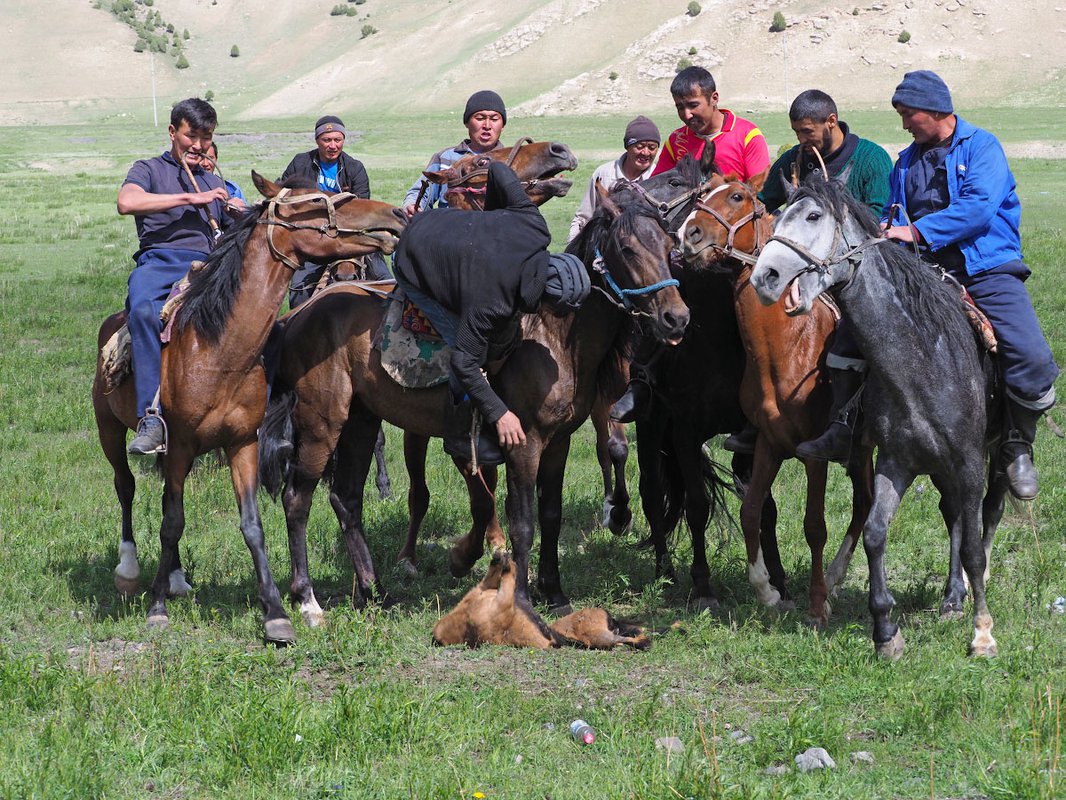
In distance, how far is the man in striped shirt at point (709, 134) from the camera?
759 cm

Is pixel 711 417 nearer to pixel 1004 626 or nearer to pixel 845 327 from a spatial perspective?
pixel 845 327

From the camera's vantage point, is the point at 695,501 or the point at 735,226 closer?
the point at 735,226

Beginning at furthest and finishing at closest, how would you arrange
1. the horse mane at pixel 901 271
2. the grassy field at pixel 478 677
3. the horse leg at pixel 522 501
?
the horse leg at pixel 522 501 < the horse mane at pixel 901 271 < the grassy field at pixel 478 677

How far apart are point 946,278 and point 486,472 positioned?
3.36 metres

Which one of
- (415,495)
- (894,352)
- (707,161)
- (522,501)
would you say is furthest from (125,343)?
(894,352)

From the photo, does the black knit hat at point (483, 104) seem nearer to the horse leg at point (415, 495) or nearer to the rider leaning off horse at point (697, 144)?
the rider leaning off horse at point (697, 144)

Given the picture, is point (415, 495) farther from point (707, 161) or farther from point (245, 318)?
point (707, 161)

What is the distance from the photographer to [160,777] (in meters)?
4.82

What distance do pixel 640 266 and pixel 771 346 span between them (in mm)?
1035

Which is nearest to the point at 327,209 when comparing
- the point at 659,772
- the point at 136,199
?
the point at 136,199

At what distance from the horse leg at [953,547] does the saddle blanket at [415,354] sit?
3.00 m

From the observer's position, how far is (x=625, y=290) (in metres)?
6.51

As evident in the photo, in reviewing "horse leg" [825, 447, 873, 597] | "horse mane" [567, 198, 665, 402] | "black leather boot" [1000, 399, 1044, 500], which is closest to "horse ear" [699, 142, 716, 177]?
"horse mane" [567, 198, 665, 402]

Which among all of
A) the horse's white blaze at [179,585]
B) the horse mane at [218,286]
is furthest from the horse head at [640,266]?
the horse's white blaze at [179,585]
